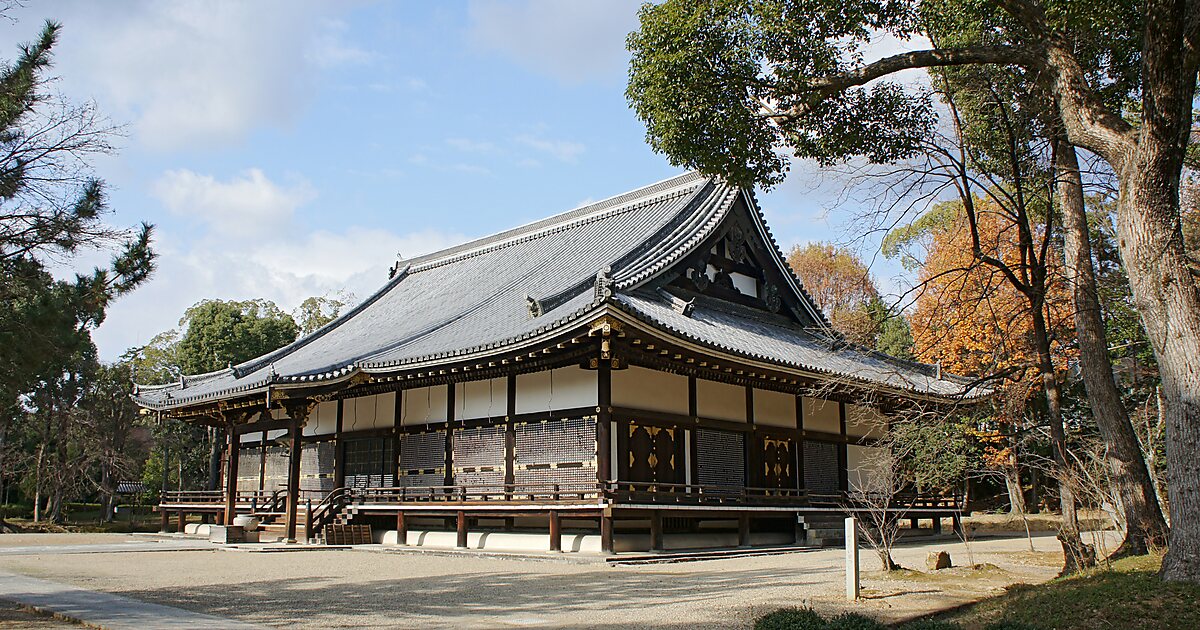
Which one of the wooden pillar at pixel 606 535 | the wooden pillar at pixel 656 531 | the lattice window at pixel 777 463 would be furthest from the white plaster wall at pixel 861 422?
the wooden pillar at pixel 606 535

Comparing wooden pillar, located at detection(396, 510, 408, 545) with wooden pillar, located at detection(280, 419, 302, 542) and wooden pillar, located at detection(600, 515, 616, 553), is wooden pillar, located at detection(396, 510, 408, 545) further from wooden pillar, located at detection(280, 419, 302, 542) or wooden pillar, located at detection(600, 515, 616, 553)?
wooden pillar, located at detection(600, 515, 616, 553)

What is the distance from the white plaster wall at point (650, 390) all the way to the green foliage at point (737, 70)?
20.6ft

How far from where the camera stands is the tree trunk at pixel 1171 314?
23.6 feet

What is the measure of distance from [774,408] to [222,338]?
30206mm

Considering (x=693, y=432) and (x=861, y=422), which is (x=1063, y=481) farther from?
(x=861, y=422)

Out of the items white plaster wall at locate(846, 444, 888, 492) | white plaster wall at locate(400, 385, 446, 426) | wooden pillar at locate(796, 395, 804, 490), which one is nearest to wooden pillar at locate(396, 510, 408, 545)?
white plaster wall at locate(400, 385, 446, 426)

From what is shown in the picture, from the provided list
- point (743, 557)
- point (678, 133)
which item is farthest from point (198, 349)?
point (678, 133)

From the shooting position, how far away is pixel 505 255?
26.8 metres

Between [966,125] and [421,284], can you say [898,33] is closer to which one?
[966,125]

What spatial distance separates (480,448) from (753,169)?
944 cm

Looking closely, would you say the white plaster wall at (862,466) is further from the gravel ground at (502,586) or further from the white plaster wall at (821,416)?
the gravel ground at (502,586)

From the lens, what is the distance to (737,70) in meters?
10.5

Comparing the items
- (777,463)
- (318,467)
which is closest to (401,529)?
(318,467)

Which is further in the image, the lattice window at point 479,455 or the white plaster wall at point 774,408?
the white plaster wall at point 774,408
